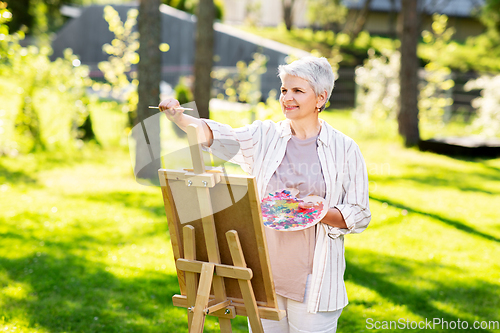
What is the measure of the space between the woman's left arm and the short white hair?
364mm

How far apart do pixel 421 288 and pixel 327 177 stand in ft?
8.83

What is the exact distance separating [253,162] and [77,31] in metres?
30.4

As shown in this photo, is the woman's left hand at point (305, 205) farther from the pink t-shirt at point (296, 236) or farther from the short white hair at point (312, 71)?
the short white hair at point (312, 71)

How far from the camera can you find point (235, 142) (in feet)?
7.90

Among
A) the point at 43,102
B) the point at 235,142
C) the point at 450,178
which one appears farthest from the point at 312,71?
the point at 43,102

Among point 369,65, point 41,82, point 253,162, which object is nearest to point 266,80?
point 369,65

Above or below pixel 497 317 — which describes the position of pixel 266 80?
above

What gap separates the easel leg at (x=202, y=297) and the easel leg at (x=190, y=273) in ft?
0.29

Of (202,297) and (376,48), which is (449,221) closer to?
(202,297)

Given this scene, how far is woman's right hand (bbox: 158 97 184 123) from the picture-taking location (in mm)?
2173

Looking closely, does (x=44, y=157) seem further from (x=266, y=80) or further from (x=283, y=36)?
(x=283, y=36)

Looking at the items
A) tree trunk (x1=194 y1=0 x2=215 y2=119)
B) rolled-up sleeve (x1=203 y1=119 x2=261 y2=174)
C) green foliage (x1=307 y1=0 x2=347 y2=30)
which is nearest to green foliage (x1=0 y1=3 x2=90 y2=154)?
tree trunk (x1=194 y1=0 x2=215 y2=119)

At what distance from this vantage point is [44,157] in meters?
9.94

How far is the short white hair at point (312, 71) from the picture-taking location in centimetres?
229
